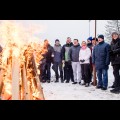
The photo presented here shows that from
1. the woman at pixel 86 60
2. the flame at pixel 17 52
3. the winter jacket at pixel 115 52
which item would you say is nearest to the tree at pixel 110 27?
the woman at pixel 86 60

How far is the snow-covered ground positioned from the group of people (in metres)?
0.32

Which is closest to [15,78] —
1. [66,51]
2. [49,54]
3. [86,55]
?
[86,55]

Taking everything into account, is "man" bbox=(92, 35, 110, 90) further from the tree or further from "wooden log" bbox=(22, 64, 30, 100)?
the tree

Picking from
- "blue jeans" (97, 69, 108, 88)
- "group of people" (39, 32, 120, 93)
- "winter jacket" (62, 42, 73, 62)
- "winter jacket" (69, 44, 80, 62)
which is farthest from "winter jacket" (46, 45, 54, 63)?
"blue jeans" (97, 69, 108, 88)

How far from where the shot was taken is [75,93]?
8602 mm

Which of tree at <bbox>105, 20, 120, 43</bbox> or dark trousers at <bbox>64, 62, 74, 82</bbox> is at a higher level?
tree at <bbox>105, 20, 120, 43</bbox>

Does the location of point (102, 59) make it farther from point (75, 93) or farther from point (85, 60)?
point (75, 93)

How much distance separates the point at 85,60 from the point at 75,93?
1691 mm

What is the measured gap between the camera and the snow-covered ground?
7855mm

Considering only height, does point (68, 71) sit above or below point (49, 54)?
below

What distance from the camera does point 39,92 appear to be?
4.80 m
